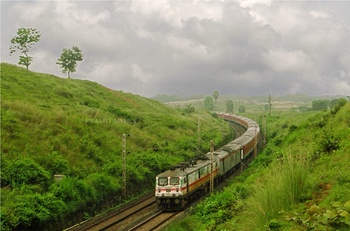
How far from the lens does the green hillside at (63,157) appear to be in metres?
22.8

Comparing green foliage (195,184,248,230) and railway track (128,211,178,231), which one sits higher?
green foliage (195,184,248,230)

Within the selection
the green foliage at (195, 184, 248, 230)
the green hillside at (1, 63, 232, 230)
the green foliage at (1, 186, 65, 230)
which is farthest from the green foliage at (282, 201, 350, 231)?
the green hillside at (1, 63, 232, 230)

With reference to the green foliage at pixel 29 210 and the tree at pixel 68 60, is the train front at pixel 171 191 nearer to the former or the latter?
the green foliage at pixel 29 210

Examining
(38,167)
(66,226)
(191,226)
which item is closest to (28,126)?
(38,167)

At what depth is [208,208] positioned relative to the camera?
18.7 metres

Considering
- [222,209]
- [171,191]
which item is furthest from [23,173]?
[222,209]

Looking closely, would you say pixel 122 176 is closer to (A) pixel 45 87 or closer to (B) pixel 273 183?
(B) pixel 273 183

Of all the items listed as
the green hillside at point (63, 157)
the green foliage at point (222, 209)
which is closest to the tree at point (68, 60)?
the green hillside at point (63, 157)

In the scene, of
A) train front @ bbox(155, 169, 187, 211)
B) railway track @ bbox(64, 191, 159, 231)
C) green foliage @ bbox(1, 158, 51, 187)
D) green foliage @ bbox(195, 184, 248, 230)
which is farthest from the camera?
train front @ bbox(155, 169, 187, 211)

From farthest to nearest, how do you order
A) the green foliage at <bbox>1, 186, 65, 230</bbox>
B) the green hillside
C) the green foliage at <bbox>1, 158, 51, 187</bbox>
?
the green foliage at <bbox>1, 158, 51, 187</bbox>, the green hillside, the green foliage at <bbox>1, 186, 65, 230</bbox>

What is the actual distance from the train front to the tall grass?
17276 millimetres

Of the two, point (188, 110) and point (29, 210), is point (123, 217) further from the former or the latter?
point (188, 110)

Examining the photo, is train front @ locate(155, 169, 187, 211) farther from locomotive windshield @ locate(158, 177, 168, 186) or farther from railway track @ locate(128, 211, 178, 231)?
railway track @ locate(128, 211, 178, 231)

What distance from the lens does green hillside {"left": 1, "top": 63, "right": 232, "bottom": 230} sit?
22.8 metres
